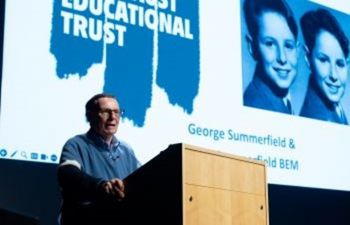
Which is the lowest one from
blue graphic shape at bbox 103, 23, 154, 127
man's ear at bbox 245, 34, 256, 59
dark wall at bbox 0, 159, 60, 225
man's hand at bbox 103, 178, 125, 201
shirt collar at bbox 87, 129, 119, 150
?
man's hand at bbox 103, 178, 125, 201

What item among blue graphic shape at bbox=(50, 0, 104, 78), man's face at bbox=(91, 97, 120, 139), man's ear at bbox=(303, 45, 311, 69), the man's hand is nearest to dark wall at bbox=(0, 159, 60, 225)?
blue graphic shape at bbox=(50, 0, 104, 78)

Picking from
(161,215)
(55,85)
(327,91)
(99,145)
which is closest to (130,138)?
(55,85)

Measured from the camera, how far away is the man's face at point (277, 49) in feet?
12.1

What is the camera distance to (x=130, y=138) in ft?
9.82

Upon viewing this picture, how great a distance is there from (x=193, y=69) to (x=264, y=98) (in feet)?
1.64

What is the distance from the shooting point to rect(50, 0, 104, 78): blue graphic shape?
285 centimetres

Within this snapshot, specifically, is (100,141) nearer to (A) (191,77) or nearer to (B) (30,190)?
(B) (30,190)

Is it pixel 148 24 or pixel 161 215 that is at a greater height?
pixel 148 24

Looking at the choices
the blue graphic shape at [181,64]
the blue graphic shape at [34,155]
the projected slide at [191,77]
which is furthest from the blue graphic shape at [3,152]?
the blue graphic shape at [181,64]

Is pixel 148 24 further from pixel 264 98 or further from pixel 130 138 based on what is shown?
pixel 264 98

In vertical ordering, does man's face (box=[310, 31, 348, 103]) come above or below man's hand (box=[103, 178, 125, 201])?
above

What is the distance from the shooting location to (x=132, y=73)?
3094 mm

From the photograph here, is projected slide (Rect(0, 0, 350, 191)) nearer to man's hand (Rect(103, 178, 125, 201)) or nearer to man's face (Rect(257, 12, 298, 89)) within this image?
man's face (Rect(257, 12, 298, 89))

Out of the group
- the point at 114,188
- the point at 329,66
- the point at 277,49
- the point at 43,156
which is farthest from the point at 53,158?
the point at 329,66
